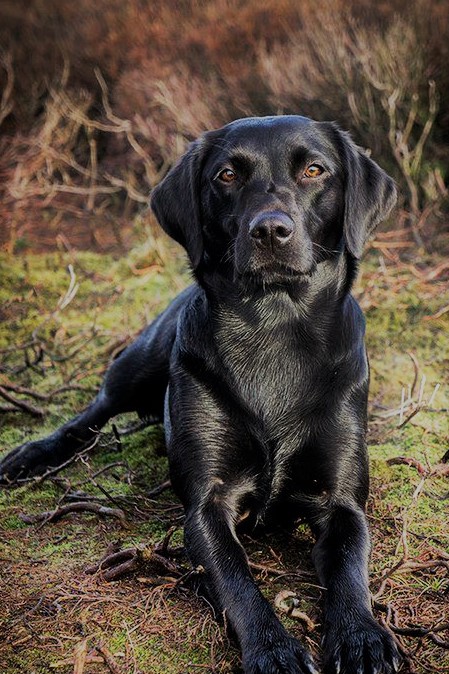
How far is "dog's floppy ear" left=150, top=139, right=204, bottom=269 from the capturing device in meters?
3.45

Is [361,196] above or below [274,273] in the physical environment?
above

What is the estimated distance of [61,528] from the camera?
349cm

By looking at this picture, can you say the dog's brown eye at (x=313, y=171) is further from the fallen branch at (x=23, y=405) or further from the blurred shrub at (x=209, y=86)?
the blurred shrub at (x=209, y=86)

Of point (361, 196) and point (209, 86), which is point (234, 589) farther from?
point (209, 86)

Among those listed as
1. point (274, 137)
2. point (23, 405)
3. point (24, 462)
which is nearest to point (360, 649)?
point (274, 137)

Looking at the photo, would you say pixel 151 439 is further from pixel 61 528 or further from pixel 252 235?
pixel 252 235

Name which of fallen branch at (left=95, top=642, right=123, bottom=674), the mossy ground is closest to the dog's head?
the mossy ground

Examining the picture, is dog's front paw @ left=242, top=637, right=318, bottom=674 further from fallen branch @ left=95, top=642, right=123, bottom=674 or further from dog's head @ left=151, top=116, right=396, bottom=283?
dog's head @ left=151, top=116, right=396, bottom=283

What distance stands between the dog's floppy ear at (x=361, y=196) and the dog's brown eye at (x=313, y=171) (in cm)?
16

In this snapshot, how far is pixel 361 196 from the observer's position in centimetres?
337

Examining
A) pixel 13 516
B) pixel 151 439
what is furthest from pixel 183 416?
pixel 151 439

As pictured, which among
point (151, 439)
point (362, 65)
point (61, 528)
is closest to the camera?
point (61, 528)

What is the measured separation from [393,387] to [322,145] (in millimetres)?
1861

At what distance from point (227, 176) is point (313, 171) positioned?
1.05ft
